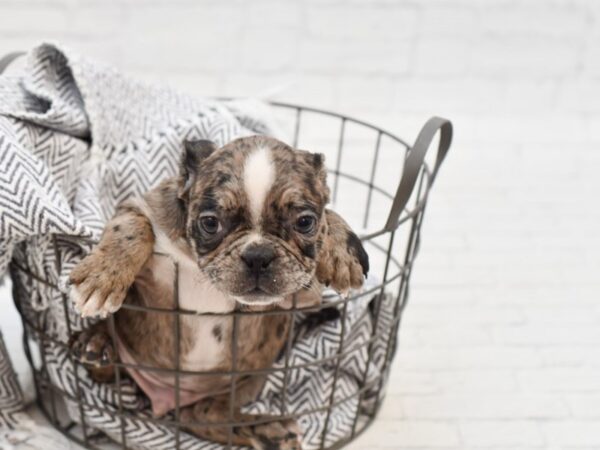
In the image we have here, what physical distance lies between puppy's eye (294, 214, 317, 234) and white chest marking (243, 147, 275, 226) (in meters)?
0.06

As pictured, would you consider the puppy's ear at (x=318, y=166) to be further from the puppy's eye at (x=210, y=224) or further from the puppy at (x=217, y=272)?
the puppy's eye at (x=210, y=224)

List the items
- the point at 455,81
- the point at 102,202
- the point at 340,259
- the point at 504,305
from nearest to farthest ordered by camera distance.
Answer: the point at 340,259 → the point at 102,202 → the point at 504,305 → the point at 455,81

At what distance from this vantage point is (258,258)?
1.22 metres

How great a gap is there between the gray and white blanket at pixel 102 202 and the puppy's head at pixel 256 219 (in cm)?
21

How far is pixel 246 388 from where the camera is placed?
60.2 inches

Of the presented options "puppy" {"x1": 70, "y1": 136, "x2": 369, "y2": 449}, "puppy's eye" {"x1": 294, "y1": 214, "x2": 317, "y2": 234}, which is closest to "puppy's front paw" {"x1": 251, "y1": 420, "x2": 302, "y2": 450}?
"puppy" {"x1": 70, "y1": 136, "x2": 369, "y2": 449}

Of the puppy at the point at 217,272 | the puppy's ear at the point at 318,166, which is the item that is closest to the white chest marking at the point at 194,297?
the puppy at the point at 217,272

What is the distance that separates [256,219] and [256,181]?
0.18ft

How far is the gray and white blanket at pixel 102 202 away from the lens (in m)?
1.45

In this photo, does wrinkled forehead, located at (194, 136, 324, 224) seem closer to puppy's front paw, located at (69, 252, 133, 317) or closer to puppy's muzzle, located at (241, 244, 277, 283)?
puppy's muzzle, located at (241, 244, 277, 283)

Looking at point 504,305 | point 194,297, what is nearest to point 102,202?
point 194,297

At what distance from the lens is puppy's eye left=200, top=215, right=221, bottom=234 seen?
1.25 m

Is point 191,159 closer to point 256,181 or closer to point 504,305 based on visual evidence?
point 256,181

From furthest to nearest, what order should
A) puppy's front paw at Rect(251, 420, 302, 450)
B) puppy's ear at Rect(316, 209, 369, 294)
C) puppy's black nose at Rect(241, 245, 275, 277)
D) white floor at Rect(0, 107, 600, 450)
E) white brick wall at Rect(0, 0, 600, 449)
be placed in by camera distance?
white brick wall at Rect(0, 0, 600, 449) < white floor at Rect(0, 107, 600, 450) < puppy's front paw at Rect(251, 420, 302, 450) < puppy's ear at Rect(316, 209, 369, 294) < puppy's black nose at Rect(241, 245, 275, 277)
